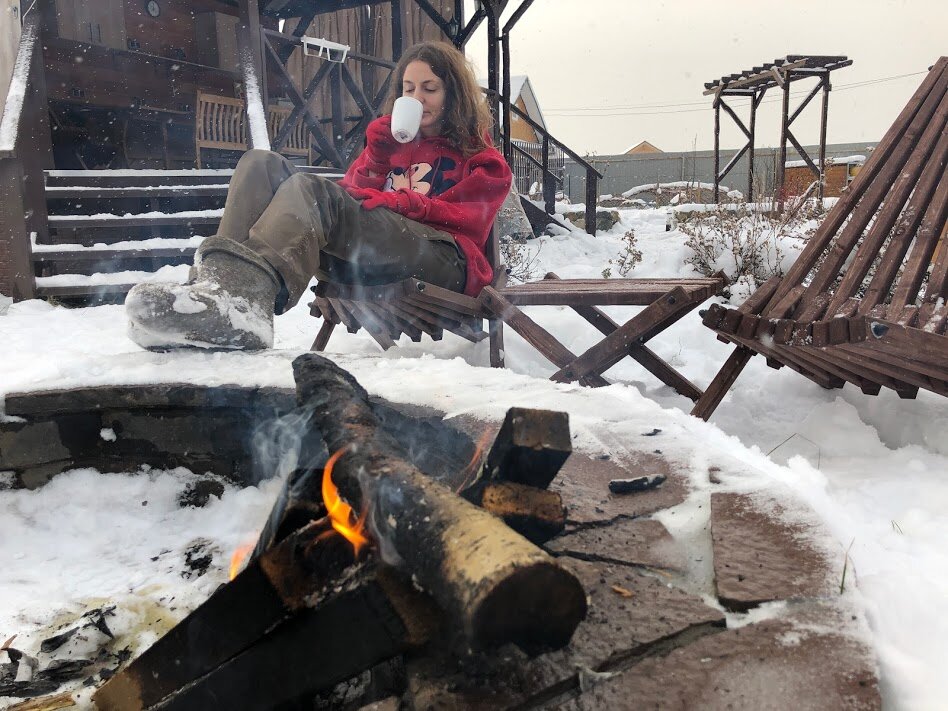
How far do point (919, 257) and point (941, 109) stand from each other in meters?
0.97

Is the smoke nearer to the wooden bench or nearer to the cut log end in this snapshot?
the cut log end

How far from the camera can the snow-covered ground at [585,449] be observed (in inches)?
40.8

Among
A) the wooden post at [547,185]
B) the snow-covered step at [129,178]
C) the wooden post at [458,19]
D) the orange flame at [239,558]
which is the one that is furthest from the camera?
the wooden post at [547,185]

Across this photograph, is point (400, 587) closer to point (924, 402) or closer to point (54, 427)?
point (54, 427)

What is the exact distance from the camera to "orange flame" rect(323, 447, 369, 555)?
0.90 metres

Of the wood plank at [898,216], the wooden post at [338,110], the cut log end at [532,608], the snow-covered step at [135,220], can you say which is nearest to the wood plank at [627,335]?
the wood plank at [898,216]

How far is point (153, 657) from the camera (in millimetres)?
1033


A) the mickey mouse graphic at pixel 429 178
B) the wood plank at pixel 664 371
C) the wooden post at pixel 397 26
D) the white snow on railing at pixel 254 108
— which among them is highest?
the wooden post at pixel 397 26

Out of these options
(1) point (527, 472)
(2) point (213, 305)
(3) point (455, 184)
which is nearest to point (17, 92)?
A: (3) point (455, 184)

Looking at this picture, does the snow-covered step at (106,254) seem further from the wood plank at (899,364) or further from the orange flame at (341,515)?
the orange flame at (341,515)

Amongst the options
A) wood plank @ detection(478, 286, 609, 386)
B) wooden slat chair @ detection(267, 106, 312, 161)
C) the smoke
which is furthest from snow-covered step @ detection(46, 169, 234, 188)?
the smoke

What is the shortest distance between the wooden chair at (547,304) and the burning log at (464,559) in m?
2.09

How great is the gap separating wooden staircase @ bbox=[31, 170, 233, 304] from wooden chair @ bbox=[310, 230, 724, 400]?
92.9 inches

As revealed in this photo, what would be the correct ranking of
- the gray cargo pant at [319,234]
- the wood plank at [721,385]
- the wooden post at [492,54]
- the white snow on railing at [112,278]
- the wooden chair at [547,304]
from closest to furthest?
the gray cargo pant at [319,234] < the wood plank at [721,385] < the wooden chair at [547,304] < the white snow on railing at [112,278] < the wooden post at [492,54]
